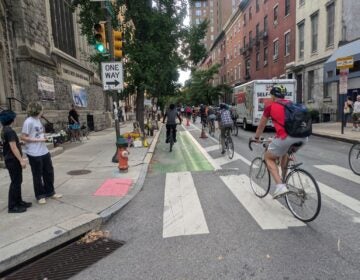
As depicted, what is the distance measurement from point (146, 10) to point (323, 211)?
12.4 metres

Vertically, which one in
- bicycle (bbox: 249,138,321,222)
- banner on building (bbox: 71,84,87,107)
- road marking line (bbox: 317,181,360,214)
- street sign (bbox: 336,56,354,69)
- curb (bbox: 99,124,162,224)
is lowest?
road marking line (bbox: 317,181,360,214)

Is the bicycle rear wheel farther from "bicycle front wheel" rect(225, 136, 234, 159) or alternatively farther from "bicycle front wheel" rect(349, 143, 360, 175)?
"bicycle front wheel" rect(225, 136, 234, 159)

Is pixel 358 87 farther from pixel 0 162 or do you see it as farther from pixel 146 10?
pixel 0 162

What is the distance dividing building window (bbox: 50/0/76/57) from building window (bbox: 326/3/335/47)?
17411 mm

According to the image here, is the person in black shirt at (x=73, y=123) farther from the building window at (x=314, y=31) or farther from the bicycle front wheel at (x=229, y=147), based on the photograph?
the building window at (x=314, y=31)

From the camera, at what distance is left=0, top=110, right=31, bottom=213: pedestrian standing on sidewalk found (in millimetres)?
5039

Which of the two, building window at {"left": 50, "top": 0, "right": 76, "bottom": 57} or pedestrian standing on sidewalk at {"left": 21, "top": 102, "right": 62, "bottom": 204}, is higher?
building window at {"left": 50, "top": 0, "right": 76, "bottom": 57}

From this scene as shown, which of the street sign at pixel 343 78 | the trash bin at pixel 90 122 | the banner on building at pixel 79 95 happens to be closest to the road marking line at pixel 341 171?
the street sign at pixel 343 78

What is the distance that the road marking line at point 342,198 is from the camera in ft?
17.2

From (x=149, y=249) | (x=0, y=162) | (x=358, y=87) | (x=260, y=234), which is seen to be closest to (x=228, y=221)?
(x=260, y=234)

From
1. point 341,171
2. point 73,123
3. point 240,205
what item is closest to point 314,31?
point 73,123

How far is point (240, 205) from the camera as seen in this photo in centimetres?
557

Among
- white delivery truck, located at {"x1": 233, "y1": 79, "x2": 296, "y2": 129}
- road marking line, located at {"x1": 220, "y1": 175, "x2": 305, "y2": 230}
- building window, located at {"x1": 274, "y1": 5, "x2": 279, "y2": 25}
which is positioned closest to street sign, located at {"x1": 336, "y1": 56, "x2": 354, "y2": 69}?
white delivery truck, located at {"x1": 233, "y1": 79, "x2": 296, "y2": 129}

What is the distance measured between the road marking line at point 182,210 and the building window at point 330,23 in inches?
790
